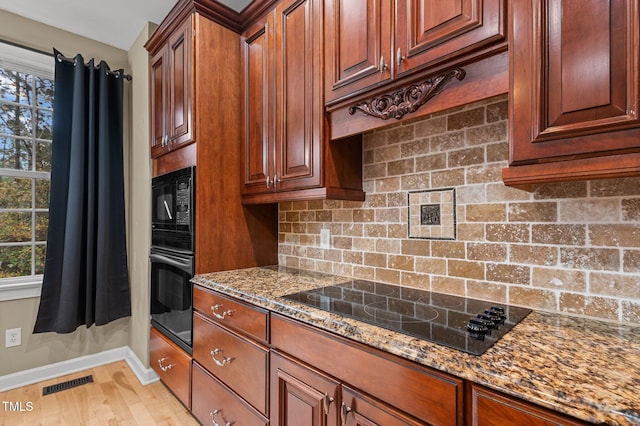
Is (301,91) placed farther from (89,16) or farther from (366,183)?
(89,16)

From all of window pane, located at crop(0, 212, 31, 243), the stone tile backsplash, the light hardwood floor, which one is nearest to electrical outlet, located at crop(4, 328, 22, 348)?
the light hardwood floor

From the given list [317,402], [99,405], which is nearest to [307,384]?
[317,402]

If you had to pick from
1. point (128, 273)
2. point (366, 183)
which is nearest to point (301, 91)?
point (366, 183)

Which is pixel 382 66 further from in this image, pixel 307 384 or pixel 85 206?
pixel 85 206

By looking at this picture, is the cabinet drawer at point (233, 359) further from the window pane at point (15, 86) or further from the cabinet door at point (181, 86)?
the window pane at point (15, 86)

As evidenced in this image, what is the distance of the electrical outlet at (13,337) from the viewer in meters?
2.33

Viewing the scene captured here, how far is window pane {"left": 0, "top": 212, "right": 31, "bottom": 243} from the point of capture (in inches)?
94.7

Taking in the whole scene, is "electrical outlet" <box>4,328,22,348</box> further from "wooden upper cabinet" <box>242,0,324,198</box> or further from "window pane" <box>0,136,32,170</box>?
"wooden upper cabinet" <box>242,0,324,198</box>

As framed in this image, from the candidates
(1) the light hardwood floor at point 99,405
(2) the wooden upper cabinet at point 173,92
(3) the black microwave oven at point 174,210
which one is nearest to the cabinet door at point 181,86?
(2) the wooden upper cabinet at point 173,92

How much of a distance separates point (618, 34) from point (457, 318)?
2.86ft

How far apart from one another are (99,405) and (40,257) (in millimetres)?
1255

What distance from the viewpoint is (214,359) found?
5.43ft

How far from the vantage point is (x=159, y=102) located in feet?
7.64

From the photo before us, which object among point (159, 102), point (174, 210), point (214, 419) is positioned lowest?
point (214, 419)
